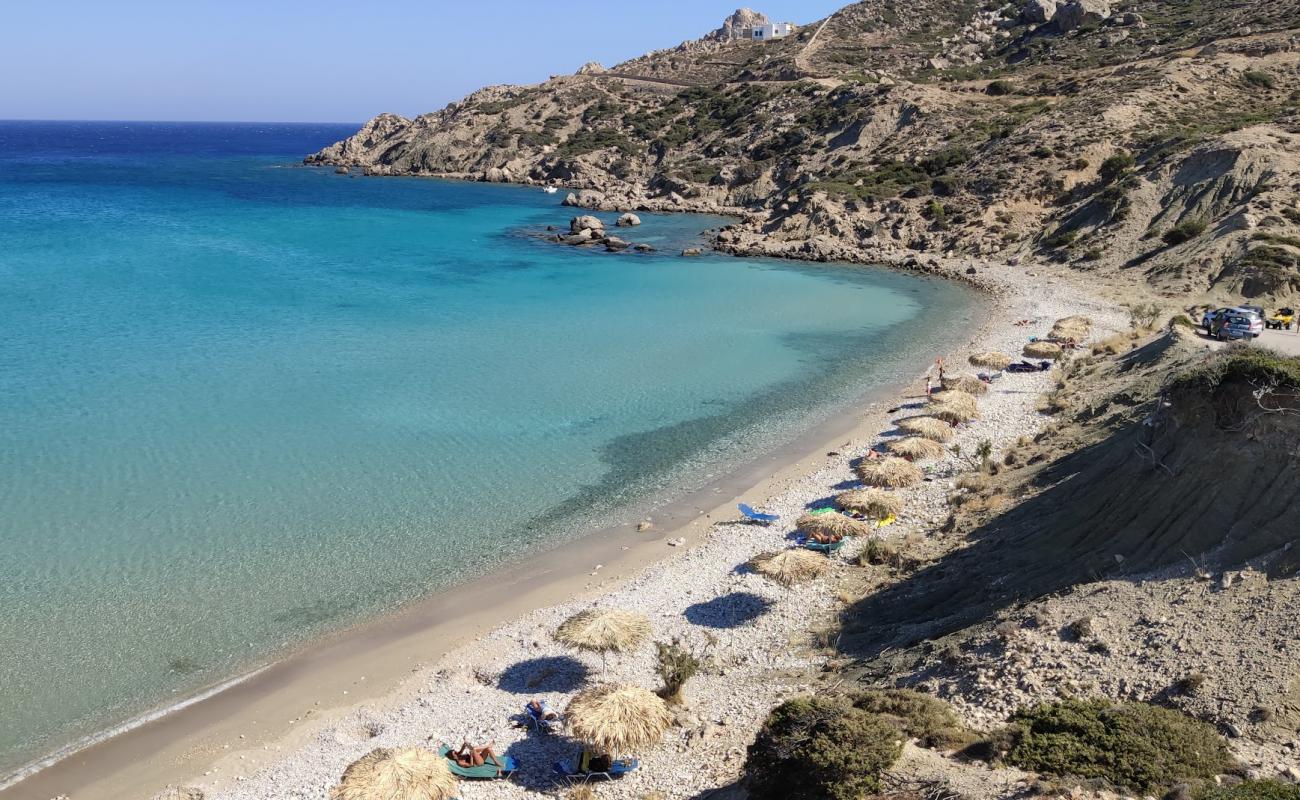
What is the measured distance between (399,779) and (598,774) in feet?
10.1

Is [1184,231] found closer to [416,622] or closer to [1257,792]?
[1257,792]

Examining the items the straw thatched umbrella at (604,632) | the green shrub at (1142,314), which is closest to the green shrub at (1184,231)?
the green shrub at (1142,314)

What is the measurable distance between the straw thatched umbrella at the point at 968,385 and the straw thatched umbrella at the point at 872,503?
33.1ft

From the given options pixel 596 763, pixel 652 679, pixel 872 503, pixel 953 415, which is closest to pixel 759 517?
pixel 872 503

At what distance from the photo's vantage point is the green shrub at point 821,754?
428 inches

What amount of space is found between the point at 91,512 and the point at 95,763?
35.1 feet

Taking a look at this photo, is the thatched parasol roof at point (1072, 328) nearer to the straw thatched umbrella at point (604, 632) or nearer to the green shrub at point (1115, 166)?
the green shrub at point (1115, 166)

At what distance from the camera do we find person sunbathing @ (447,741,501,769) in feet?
45.9

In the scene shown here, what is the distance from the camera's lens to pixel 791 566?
65.3ft

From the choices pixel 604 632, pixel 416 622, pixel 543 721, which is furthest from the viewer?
pixel 416 622

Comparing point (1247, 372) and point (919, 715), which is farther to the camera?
point (1247, 372)

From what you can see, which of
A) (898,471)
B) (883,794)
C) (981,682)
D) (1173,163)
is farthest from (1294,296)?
(883,794)

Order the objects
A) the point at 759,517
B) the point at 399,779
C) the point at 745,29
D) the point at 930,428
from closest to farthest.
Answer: the point at 399,779, the point at 759,517, the point at 930,428, the point at 745,29

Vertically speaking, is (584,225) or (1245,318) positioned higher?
(584,225)
